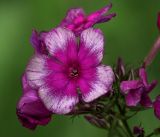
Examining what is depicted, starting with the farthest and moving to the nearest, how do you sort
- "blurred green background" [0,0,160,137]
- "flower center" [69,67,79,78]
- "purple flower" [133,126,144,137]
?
1. "blurred green background" [0,0,160,137]
2. "purple flower" [133,126,144,137]
3. "flower center" [69,67,79,78]

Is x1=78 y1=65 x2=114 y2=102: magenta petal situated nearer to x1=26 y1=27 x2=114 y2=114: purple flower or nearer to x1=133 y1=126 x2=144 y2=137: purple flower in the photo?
x1=26 y1=27 x2=114 y2=114: purple flower

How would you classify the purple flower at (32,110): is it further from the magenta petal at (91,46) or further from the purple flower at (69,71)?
the magenta petal at (91,46)

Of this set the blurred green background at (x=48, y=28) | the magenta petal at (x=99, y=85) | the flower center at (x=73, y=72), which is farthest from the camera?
the blurred green background at (x=48, y=28)

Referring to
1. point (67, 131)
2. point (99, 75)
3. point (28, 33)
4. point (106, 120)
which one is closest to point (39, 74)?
point (99, 75)

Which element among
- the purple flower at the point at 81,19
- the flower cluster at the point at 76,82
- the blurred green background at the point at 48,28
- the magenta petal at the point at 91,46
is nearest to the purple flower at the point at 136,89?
the flower cluster at the point at 76,82

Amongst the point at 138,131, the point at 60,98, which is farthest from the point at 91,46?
the point at 138,131

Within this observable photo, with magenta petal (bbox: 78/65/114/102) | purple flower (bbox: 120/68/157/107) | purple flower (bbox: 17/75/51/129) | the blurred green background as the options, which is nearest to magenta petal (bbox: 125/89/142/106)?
purple flower (bbox: 120/68/157/107)
